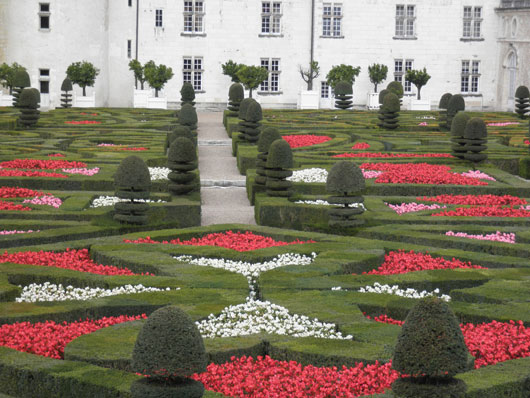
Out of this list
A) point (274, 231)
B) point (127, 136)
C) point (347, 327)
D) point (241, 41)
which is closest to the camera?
point (347, 327)

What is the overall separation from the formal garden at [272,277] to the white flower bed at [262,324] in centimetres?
2

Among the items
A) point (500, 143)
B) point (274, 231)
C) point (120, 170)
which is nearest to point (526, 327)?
point (274, 231)

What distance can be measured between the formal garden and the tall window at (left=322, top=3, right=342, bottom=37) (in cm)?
2395

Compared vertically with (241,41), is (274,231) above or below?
below

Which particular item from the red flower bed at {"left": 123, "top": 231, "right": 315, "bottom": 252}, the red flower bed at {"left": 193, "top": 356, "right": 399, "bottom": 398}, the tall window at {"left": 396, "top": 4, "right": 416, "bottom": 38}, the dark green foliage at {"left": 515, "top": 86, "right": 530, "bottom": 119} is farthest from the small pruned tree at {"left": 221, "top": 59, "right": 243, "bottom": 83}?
the red flower bed at {"left": 193, "top": 356, "right": 399, "bottom": 398}

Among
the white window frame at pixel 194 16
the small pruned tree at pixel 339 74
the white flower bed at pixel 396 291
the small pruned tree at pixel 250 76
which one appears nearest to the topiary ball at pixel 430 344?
the white flower bed at pixel 396 291

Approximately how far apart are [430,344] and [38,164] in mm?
15599

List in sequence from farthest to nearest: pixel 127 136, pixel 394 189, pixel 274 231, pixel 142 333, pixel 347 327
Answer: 1. pixel 127 136
2. pixel 394 189
3. pixel 274 231
4. pixel 347 327
5. pixel 142 333

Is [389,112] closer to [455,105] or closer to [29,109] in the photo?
[455,105]

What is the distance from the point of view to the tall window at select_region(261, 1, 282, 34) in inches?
1871

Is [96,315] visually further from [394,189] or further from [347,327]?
[394,189]

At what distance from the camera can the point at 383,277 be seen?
12.1 meters

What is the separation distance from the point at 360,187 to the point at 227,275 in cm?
445

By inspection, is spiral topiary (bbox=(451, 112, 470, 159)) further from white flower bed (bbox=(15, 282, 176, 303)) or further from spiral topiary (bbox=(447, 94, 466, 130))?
white flower bed (bbox=(15, 282, 176, 303))
